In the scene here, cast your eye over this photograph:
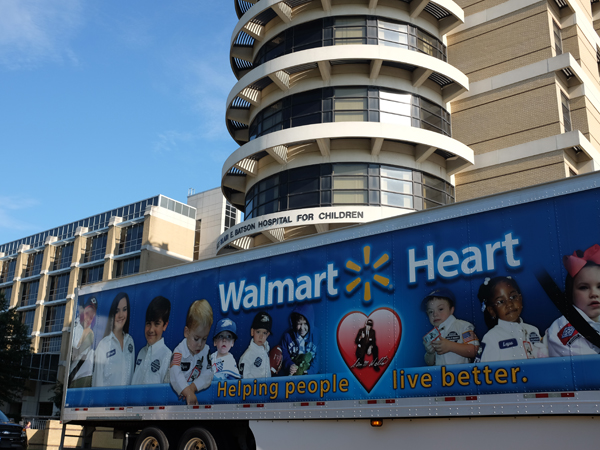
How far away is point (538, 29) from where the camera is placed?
1233 inches

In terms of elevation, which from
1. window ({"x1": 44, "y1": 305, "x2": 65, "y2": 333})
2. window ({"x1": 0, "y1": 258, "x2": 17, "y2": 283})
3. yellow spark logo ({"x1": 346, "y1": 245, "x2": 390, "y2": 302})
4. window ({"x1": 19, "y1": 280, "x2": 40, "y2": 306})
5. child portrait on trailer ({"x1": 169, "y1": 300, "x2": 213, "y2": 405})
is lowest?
child portrait on trailer ({"x1": 169, "y1": 300, "x2": 213, "y2": 405})

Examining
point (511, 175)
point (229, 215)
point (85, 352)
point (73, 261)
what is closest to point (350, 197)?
point (511, 175)

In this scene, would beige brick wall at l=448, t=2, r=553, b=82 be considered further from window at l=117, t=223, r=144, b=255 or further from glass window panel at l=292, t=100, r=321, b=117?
window at l=117, t=223, r=144, b=255

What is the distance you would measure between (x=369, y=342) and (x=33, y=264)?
247 feet

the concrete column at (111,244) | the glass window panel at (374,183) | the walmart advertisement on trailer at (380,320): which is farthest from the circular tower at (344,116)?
the concrete column at (111,244)

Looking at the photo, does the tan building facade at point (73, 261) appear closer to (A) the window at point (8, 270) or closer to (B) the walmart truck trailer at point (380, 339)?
(A) the window at point (8, 270)

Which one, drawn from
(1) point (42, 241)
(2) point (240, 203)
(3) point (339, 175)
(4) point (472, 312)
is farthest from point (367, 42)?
(1) point (42, 241)

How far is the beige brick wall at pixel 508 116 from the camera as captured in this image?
99.0 feet

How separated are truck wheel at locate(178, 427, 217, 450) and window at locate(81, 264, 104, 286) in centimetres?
5734

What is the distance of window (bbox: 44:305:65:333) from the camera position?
69188mm

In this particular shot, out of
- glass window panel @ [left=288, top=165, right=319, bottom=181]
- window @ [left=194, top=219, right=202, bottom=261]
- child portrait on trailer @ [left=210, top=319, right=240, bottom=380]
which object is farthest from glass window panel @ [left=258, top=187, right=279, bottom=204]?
window @ [left=194, top=219, right=202, bottom=261]

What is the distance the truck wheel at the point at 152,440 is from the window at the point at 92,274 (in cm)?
5614

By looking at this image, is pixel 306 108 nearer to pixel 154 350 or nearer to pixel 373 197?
pixel 373 197

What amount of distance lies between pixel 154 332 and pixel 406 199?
18.2 meters
